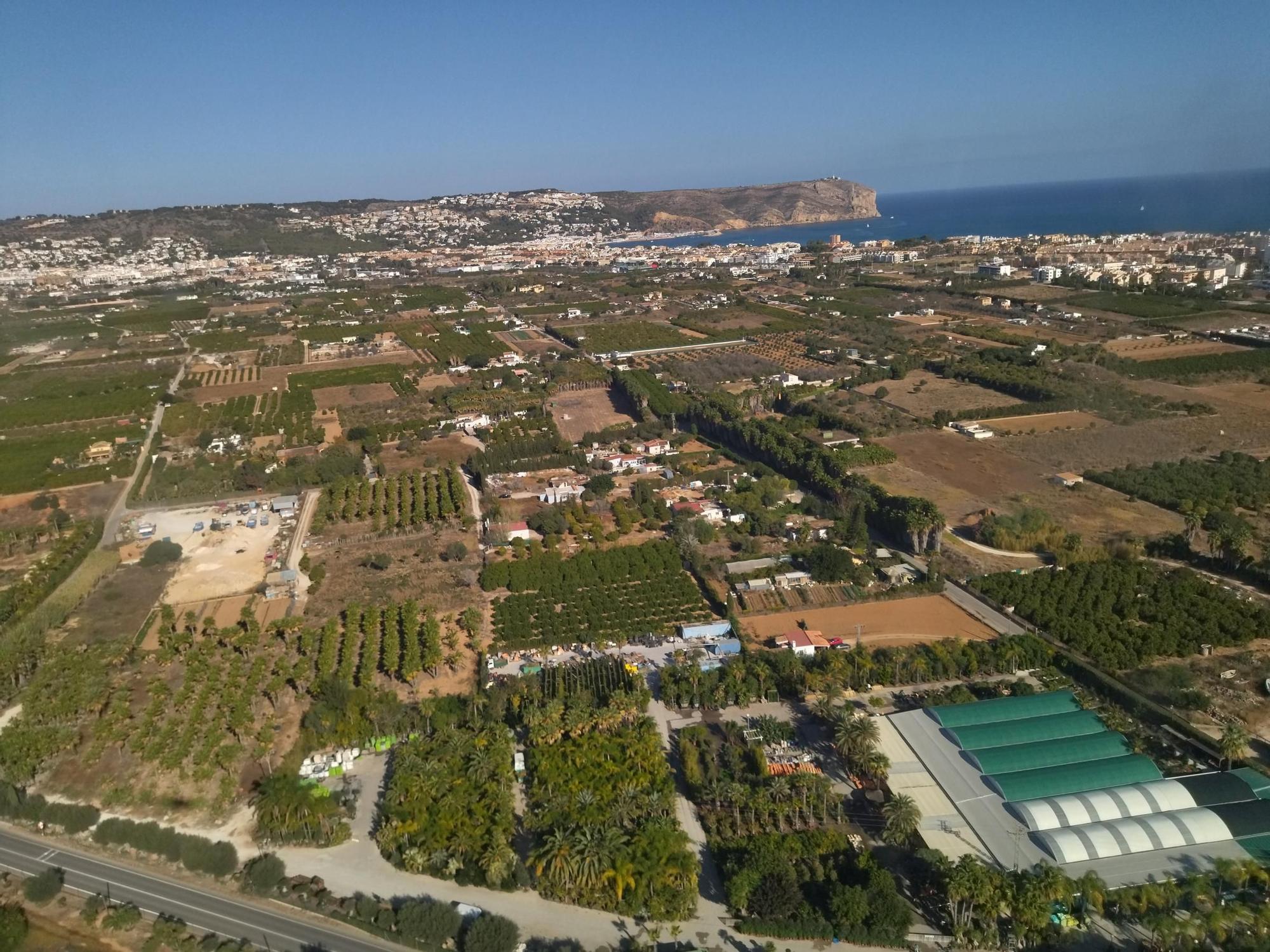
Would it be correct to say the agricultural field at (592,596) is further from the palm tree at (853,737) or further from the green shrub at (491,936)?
the green shrub at (491,936)

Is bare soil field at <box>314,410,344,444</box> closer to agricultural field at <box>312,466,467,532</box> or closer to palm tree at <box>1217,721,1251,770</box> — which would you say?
agricultural field at <box>312,466,467,532</box>

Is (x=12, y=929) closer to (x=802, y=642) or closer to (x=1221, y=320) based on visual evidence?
(x=802, y=642)

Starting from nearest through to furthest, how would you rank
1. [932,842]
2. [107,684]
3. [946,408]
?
1. [932,842]
2. [107,684]
3. [946,408]

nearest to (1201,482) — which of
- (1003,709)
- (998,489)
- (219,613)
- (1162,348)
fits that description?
(998,489)

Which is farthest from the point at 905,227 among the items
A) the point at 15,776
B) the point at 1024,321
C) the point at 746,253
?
the point at 15,776

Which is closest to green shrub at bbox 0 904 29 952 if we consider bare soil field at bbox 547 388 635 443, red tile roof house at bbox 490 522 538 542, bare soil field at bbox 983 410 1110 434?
red tile roof house at bbox 490 522 538 542

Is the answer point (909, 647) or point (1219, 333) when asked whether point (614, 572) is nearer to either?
→ point (909, 647)

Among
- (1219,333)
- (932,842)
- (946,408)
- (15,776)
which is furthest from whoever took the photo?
(1219,333)
